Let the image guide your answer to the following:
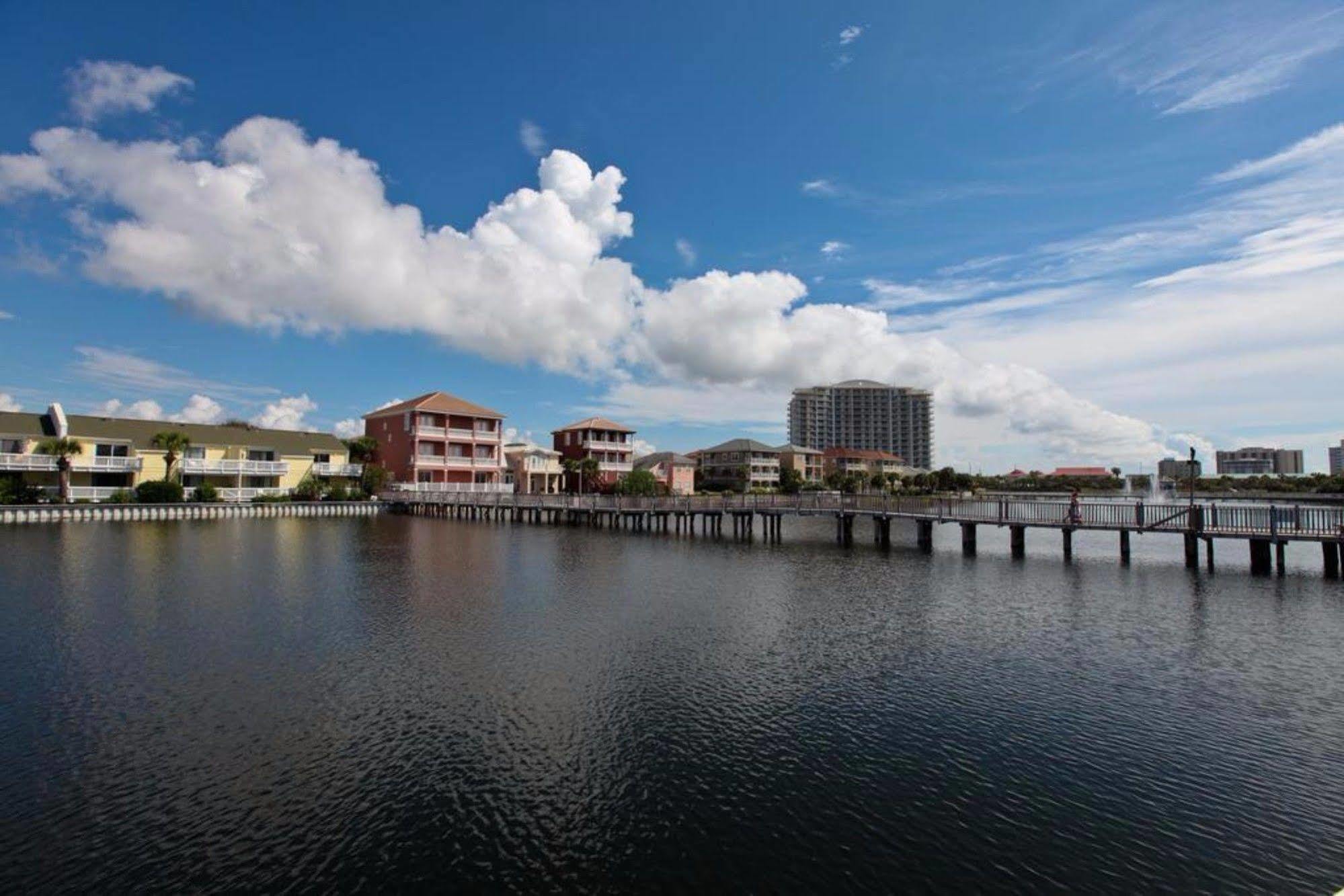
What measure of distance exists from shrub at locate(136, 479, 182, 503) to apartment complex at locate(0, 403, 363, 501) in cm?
227

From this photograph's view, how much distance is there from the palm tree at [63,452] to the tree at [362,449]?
25832 millimetres

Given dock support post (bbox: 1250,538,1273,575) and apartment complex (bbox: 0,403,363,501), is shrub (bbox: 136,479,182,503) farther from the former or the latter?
dock support post (bbox: 1250,538,1273,575)

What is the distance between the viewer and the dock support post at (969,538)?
4247 centimetres

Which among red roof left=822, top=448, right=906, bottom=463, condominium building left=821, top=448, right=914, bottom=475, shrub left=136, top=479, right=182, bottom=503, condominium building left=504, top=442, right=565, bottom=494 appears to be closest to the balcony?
shrub left=136, top=479, right=182, bottom=503

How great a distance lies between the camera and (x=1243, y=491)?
120 meters

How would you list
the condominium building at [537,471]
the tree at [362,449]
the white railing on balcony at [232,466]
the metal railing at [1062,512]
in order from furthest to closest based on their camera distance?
the condominium building at [537,471] < the tree at [362,449] < the white railing on balcony at [232,466] < the metal railing at [1062,512]

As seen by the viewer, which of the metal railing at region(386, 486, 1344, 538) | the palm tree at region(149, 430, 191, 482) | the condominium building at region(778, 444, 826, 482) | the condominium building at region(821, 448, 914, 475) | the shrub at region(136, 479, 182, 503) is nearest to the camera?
the metal railing at region(386, 486, 1344, 538)

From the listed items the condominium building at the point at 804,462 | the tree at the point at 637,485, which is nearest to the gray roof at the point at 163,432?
the tree at the point at 637,485

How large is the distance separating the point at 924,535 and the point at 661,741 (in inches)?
1451

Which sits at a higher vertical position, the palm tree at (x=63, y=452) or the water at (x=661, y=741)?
the palm tree at (x=63, y=452)

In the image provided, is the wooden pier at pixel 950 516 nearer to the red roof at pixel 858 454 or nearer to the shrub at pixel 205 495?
the shrub at pixel 205 495

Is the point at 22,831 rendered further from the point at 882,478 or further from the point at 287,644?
the point at 882,478

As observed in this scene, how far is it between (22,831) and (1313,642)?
31.5 m

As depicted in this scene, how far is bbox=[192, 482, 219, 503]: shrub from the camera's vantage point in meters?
60.9
